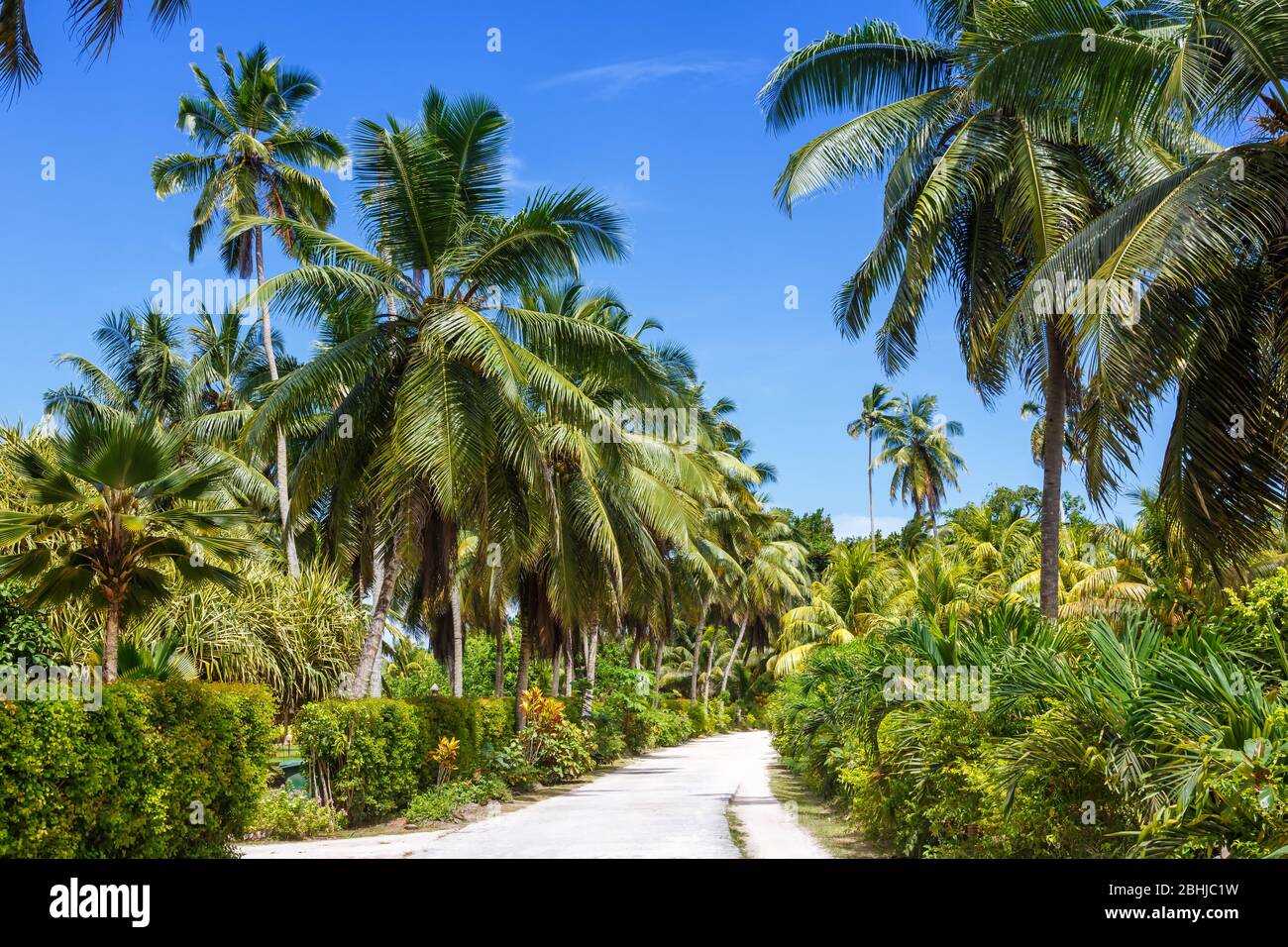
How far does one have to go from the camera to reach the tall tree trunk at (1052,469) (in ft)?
44.4

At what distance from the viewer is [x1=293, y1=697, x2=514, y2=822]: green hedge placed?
13.6 meters

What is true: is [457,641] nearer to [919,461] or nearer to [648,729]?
[648,729]

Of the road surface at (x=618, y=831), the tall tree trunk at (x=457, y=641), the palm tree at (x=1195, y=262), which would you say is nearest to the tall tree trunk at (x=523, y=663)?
the tall tree trunk at (x=457, y=641)

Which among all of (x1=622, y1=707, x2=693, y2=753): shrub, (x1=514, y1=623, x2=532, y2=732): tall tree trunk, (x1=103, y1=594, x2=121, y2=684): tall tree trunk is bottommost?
(x1=622, y1=707, x2=693, y2=753): shrub

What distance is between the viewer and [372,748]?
46.5 feet

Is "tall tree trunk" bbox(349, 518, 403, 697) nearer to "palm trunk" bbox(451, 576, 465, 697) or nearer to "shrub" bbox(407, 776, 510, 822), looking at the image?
"shrub" bbox(407, 776, 510, 822)

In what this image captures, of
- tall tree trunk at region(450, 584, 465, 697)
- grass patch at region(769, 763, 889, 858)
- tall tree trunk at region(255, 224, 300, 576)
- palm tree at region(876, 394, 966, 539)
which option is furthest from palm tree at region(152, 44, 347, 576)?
palm tree at region(876, 394, 966, 539)

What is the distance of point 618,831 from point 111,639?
626 centimetres

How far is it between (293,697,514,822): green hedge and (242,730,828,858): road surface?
43.9 inches

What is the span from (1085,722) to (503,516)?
37.0ft

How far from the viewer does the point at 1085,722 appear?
6.70 meters

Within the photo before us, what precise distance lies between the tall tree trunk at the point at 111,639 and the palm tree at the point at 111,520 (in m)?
0.01
